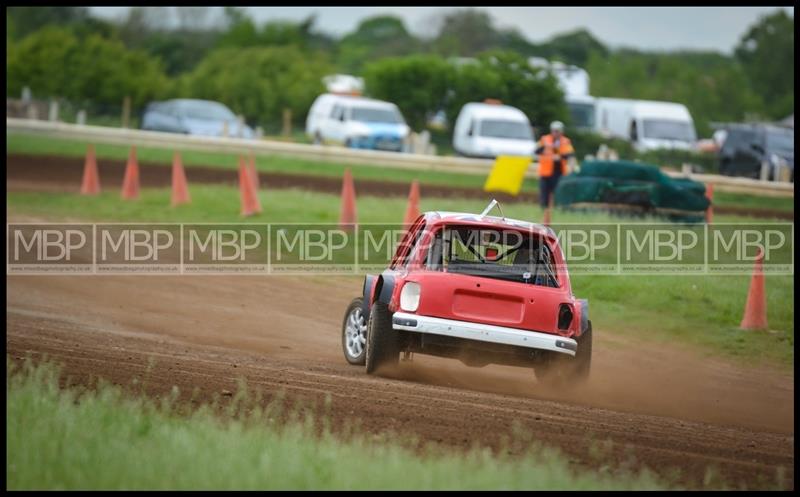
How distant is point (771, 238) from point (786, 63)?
99.4 metres

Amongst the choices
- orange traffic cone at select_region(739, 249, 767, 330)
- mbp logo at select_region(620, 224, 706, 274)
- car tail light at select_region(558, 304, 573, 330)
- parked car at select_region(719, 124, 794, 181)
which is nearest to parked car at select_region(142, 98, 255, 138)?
parked car at select_region(719, 124, 794, 181)

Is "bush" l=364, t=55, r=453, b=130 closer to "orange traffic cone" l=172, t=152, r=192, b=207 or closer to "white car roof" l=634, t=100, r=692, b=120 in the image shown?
"white car roof" l=634, t=100, r=692, b=120

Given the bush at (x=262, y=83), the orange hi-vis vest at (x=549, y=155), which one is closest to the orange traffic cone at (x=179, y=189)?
the orange hi-vis vest at (x=549, y=155)

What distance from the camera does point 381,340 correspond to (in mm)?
10844

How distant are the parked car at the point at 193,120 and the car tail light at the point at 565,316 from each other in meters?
31.7

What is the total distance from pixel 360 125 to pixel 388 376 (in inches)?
1172

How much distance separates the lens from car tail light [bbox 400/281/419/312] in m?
10.7

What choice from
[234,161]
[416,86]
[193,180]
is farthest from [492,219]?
[416,86]

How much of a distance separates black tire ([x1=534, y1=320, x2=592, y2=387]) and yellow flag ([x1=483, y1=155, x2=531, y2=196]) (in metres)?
18.1

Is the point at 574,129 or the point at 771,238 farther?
the point at 574,129

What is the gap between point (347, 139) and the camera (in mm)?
40688
